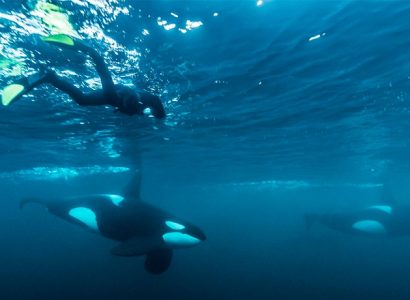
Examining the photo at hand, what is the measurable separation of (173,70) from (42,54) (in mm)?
3660

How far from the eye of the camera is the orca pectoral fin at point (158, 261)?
11.7 meters

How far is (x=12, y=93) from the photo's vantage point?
591 centimetres

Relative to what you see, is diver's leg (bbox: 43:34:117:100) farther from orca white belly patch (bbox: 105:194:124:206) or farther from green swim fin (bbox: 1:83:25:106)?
orca white belly patch (bbox: 105:194:124:206)

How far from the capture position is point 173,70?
33.8 feet

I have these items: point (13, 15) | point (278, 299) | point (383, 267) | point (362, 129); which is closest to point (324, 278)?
point (278, 299)

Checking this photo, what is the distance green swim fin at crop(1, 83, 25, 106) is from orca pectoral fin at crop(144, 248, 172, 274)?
7.68 m

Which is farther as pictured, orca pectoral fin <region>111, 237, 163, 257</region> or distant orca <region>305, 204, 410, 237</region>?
distant orca <region>305, 204, 410, 237</region>

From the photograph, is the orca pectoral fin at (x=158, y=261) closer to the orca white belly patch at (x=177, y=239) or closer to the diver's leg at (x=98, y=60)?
the orca white belly patch at (x=177, y=239)

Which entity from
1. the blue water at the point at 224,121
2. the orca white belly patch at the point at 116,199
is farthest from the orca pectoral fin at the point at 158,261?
the blue water at the point at 224,121

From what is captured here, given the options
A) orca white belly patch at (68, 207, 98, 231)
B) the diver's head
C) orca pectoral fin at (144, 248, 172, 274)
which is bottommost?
orca pectoral fin at (144, 248, 172, 274)

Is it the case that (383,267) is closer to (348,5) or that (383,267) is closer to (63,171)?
(348,5)

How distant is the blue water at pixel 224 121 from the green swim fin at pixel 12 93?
6.56ft

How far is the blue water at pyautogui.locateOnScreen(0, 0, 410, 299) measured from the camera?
8.01 metres

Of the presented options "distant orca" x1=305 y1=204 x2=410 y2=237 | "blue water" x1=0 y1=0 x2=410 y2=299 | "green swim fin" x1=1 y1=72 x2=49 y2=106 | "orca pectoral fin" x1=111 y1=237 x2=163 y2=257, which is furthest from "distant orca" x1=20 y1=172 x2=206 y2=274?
"distant orca" x1=305 y1=204 x2=410 y2=237
